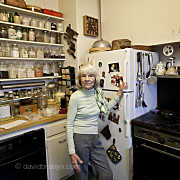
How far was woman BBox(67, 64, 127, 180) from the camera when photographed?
139cm

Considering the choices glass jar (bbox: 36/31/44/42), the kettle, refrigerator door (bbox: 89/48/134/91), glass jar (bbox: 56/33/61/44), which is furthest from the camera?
glass jar (bbox: 56/33/61/44)

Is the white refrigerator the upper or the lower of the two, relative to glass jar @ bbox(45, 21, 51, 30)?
lower

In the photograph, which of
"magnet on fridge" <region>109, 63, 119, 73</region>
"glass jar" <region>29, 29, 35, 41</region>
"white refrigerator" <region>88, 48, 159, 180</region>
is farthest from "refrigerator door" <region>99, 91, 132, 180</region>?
"glass jar" <region>29, 29, 35, 41</region>

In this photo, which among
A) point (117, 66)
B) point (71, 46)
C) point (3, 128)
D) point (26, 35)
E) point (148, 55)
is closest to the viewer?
point (3, 128)

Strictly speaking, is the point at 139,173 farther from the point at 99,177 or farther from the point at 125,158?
the point at 99,177

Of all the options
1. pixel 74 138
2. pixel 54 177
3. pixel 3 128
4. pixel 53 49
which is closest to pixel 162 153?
pixel 74 138

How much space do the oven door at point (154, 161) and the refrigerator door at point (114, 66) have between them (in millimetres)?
613

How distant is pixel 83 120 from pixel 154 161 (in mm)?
840

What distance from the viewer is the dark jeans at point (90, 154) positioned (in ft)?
4.66

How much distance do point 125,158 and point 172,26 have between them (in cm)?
155

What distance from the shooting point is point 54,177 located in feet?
6.14

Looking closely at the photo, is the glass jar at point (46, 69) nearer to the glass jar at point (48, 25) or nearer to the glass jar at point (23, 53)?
the glass jar at point (23, 53)

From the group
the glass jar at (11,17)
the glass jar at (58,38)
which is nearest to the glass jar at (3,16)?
the glass jar at (11,17)

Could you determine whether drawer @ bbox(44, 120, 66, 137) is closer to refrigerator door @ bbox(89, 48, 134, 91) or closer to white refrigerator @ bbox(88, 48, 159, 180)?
white refrigerator @ bbox(88, 48, 159, 180)
